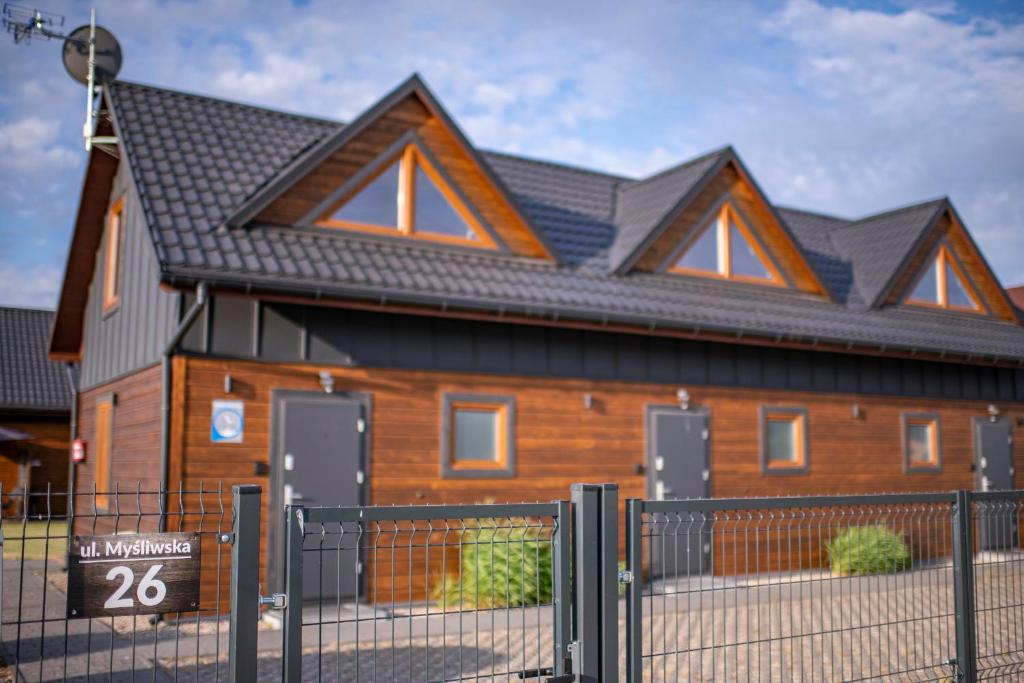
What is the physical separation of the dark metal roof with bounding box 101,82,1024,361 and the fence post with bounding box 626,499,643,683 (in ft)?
20.3

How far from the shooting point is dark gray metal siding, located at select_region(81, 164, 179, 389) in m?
10.7

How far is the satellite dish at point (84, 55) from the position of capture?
1358cm

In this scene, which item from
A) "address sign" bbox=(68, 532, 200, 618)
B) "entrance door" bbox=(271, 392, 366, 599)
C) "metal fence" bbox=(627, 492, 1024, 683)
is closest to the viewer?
"address sign" bbox=(68, 532, 200, 618)

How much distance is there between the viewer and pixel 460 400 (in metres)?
11.5

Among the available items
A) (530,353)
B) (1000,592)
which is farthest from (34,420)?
(1000,592)

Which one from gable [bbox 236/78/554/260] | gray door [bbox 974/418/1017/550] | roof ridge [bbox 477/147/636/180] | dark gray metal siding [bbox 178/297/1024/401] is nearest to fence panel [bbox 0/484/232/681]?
dark gray metal siding [bbox 178/297/1024/401]

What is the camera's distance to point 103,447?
13375 mm

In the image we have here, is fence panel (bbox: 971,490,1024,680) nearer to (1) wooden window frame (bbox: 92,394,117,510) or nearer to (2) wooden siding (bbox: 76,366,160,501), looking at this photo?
(2) wooden siding (bbox: 76,366,160,501)

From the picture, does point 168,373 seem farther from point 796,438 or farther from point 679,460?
point 796,438

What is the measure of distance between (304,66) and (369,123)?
11235 millimetres

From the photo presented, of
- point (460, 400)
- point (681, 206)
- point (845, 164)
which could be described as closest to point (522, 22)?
point (681, 206)

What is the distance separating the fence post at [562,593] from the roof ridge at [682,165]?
1081 centimetres

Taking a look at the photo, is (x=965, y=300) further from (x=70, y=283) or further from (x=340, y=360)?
(x=70, y=283)

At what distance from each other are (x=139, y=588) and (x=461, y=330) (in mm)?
7741
